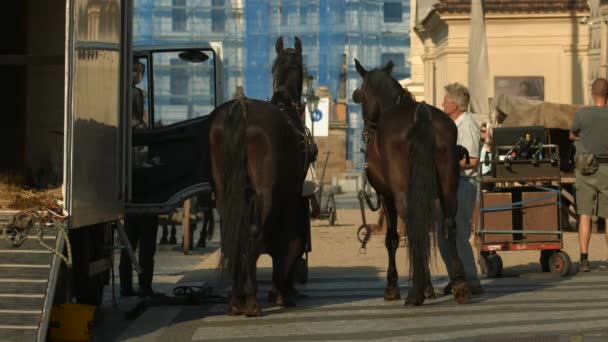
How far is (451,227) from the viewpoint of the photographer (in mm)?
13930

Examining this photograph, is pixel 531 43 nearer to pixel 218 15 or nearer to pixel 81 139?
pixel 218 15

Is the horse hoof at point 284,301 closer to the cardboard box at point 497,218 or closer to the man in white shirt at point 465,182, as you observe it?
the man in white shirt at point 465,182

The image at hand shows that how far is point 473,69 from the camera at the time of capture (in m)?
36.8

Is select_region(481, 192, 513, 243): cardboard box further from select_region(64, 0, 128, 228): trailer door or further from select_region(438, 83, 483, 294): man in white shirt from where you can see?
select_region(64, 0, 128, 228): trailer door

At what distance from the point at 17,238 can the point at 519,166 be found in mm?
7952

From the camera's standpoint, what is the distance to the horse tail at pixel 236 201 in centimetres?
1260

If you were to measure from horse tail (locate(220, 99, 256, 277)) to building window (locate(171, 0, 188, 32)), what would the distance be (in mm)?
57769

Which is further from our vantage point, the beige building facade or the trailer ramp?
the beige building facade

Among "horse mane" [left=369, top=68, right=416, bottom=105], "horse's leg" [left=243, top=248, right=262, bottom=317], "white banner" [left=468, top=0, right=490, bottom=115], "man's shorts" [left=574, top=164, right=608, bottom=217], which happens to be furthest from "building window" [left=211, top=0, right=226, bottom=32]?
"horse's leg" [left=243, top=248, right=262, bottom=317]

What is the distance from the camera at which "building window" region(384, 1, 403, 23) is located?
77188 millimetres

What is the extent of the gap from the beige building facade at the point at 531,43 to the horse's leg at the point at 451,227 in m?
42.4

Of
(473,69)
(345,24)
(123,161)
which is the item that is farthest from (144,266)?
(345,24)

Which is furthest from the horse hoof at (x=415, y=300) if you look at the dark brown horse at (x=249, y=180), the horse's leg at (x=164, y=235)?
the horse's leg at (x=164, y=235)

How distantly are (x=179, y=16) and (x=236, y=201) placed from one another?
5890 centimetres
